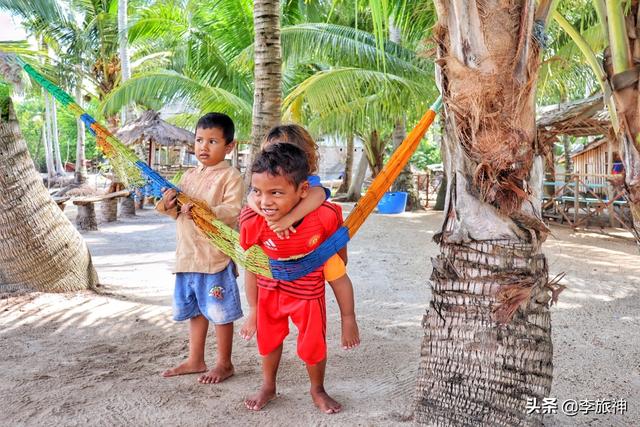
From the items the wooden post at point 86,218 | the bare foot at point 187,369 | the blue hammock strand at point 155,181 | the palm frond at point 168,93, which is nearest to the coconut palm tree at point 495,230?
the bare foot at point 187,369

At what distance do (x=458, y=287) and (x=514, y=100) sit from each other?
1.90 feet

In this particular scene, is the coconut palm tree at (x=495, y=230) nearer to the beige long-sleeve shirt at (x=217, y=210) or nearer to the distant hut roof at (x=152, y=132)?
the beige long-sleeve shirt at (x=217, y=210)

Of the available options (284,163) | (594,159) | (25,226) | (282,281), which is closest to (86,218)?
(25,226)

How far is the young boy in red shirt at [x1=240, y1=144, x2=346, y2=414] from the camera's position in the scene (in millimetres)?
1718

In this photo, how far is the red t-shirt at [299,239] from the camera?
1.84 meters

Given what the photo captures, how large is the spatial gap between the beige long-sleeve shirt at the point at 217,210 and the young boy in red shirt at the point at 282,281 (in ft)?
1.05

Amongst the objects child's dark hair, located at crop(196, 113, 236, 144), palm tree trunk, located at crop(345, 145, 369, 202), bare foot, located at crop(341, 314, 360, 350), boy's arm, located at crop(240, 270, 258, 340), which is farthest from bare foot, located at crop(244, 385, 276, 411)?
palm tree trunk, located at crop(345, 145, 369, 202)

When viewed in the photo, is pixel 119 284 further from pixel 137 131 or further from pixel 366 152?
pixel 366 152

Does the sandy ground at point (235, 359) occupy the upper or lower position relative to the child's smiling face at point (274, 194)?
lower

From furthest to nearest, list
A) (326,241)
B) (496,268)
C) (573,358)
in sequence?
1. (573,358)
2. (326,241)
3. (496,268)

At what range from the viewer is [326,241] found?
1844 millimetres

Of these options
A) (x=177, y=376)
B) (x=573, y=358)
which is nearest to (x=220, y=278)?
(x=177, y=376)

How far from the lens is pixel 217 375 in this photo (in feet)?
7.36

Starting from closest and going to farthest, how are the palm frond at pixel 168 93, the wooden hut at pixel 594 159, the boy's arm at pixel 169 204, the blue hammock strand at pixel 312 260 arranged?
1. the blue hammock strand at pixel 312 260
2. the boy's arm at pixel 169 204
3. the palm frond at pixel 168 93
4. the wooden hut at pixel 594 159
